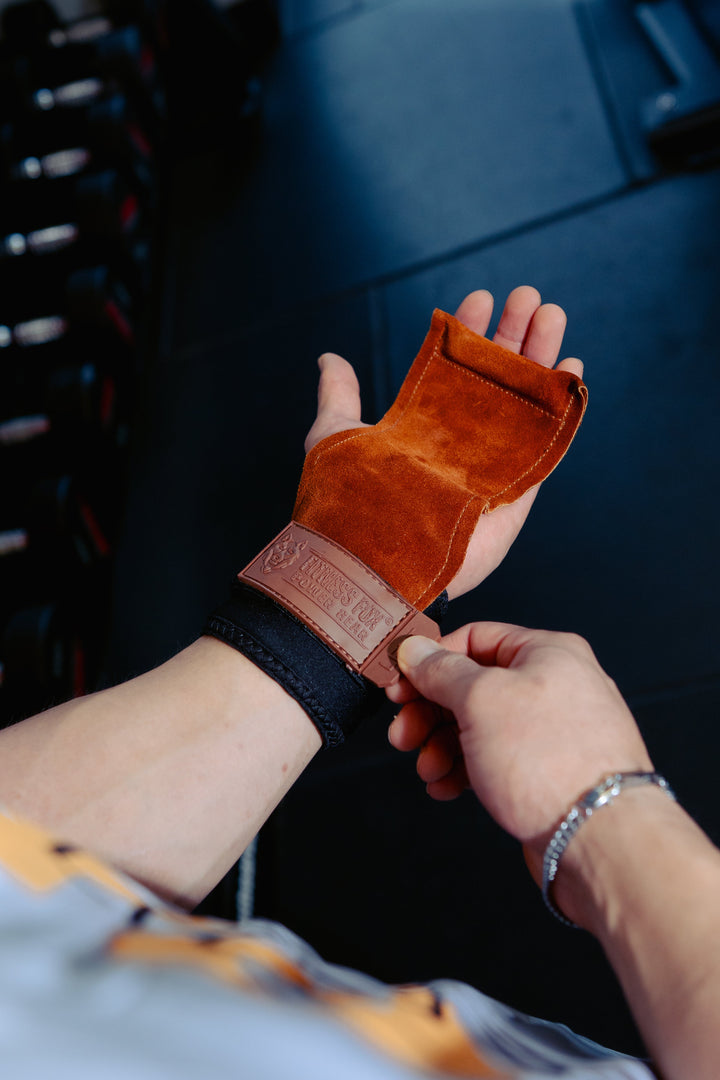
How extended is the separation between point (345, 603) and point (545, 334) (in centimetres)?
53

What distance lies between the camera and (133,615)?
1519 mm

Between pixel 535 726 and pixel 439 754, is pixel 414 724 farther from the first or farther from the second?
pixel 535 726

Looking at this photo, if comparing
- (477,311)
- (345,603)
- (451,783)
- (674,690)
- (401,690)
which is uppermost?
(477,311)

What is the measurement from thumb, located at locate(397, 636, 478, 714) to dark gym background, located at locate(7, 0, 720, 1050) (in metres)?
0.44

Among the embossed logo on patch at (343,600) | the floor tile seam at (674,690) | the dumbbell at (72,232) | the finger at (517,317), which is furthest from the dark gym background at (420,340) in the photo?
the embossed logo on patch at (343,600)

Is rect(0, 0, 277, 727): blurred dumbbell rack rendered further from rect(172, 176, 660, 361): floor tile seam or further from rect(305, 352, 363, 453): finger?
rect(305, 352, 363, 453): finger

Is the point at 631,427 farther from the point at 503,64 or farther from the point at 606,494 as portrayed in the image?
the point at 503,64

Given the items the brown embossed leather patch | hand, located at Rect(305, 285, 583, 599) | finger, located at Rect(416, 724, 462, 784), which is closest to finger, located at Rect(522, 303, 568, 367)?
hand, located at Rect(305, 285, 583, 599)

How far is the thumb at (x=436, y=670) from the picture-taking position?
67 centimetres

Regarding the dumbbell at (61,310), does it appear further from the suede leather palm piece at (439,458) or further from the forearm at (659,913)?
the forearm at (659,913)

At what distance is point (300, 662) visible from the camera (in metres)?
0.80

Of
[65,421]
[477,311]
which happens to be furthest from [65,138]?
[477,311]

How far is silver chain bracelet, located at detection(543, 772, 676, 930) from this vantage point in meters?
0.55

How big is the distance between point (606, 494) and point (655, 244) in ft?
1.84
